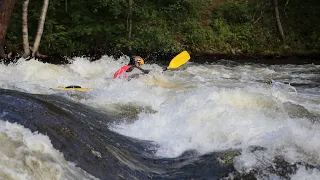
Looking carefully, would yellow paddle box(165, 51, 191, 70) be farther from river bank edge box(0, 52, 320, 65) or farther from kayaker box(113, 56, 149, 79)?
river bank edge box(0, 52, 320, 65)

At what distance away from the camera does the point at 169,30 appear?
1469cm

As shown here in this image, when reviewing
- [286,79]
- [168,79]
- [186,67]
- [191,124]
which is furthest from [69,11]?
[191,124]

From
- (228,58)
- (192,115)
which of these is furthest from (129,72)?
(228,58)

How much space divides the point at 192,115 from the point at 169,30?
30.0 feet

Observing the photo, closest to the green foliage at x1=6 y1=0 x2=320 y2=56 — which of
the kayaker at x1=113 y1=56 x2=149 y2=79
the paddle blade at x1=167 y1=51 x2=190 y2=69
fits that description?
the paddle blade at x1=167 y1=51 x2=190 y2=69

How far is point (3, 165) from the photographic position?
11.2 ft

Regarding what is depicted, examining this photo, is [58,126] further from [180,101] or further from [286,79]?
[286,79]

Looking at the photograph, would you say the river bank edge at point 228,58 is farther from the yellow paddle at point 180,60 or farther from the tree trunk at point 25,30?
the yellow paddle at point 180,60

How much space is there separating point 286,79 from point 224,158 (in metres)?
6.63

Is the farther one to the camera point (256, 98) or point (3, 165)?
point (256, 98)

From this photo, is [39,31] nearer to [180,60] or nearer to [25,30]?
[25,30]

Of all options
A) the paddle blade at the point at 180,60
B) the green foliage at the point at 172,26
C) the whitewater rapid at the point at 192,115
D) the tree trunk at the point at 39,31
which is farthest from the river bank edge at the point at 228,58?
the whitewater rapid at the point at 192,115

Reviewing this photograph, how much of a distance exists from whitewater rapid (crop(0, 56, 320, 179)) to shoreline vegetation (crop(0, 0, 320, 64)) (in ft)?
9.94

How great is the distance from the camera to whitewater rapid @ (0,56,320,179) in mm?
4090
